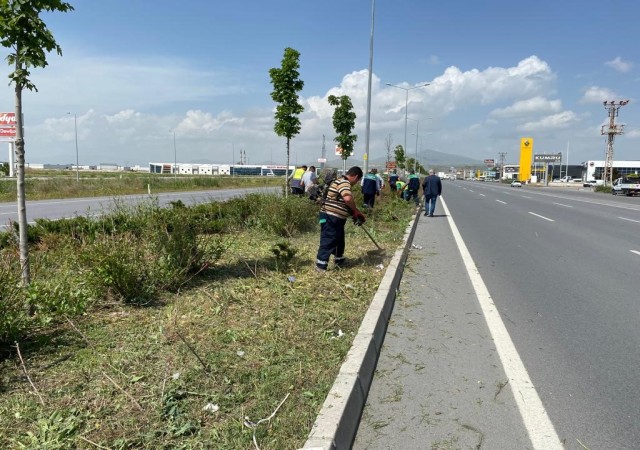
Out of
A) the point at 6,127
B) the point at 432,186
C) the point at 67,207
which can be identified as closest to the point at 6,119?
the point at 6,127

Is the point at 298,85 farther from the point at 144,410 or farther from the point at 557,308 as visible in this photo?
the point at 144,410

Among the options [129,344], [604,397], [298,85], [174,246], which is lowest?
[604,397]

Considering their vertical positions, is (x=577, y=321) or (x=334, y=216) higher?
(x=334, y=216)

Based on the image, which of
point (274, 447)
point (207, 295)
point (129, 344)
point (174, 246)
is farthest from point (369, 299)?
point (274, 447)

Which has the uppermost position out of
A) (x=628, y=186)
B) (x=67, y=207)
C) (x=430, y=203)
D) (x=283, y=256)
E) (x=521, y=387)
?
(x=628, y=186)

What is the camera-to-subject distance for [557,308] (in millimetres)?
6016

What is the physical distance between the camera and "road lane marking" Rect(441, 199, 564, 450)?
311cm

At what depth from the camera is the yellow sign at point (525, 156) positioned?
109375mm

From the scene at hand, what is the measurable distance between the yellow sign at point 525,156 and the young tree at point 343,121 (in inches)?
3613

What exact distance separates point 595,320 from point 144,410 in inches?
197

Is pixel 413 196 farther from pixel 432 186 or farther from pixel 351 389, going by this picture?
pixel 351 389

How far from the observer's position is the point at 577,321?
550cm

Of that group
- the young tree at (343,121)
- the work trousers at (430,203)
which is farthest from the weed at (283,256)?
the young tree at (343,121)

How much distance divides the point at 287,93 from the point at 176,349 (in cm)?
1412
